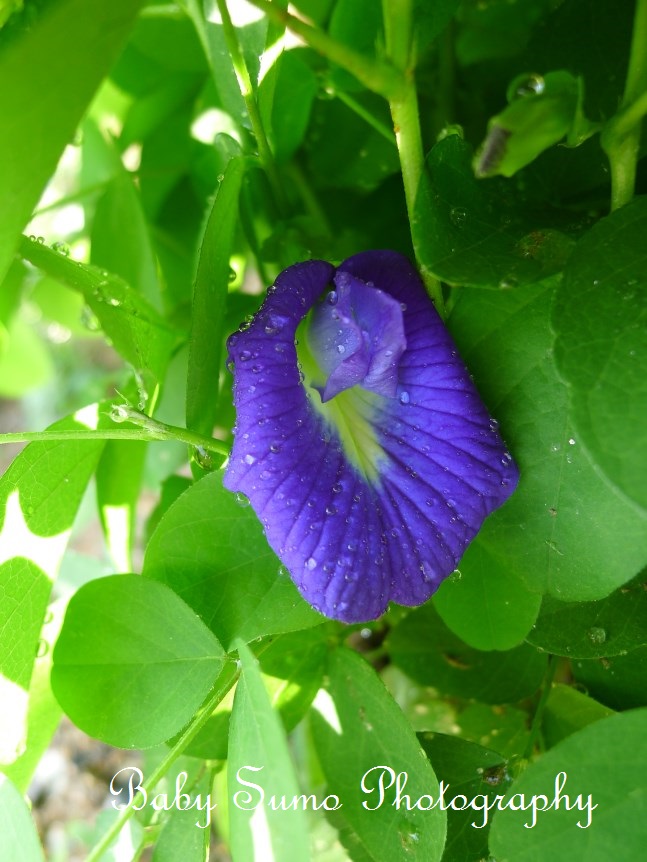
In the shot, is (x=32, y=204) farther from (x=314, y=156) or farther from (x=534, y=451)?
(x=314, y=156)

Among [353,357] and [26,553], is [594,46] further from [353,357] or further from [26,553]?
[26,553]

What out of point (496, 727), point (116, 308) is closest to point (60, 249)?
point (116, 308)

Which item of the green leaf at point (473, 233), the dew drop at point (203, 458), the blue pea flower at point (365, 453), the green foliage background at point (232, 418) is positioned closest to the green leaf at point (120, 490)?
the green foliage background at point (232, 418)

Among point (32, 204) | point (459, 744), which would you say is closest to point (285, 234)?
point (32, 204)

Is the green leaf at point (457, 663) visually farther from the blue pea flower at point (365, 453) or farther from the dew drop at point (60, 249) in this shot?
the dew drop at point (60, 249)

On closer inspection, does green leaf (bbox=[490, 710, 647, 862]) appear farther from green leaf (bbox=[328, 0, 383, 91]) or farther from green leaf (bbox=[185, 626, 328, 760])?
green leaf (bbox=[328, 0, 383, 91])

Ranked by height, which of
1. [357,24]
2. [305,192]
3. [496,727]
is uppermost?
[357,24]
